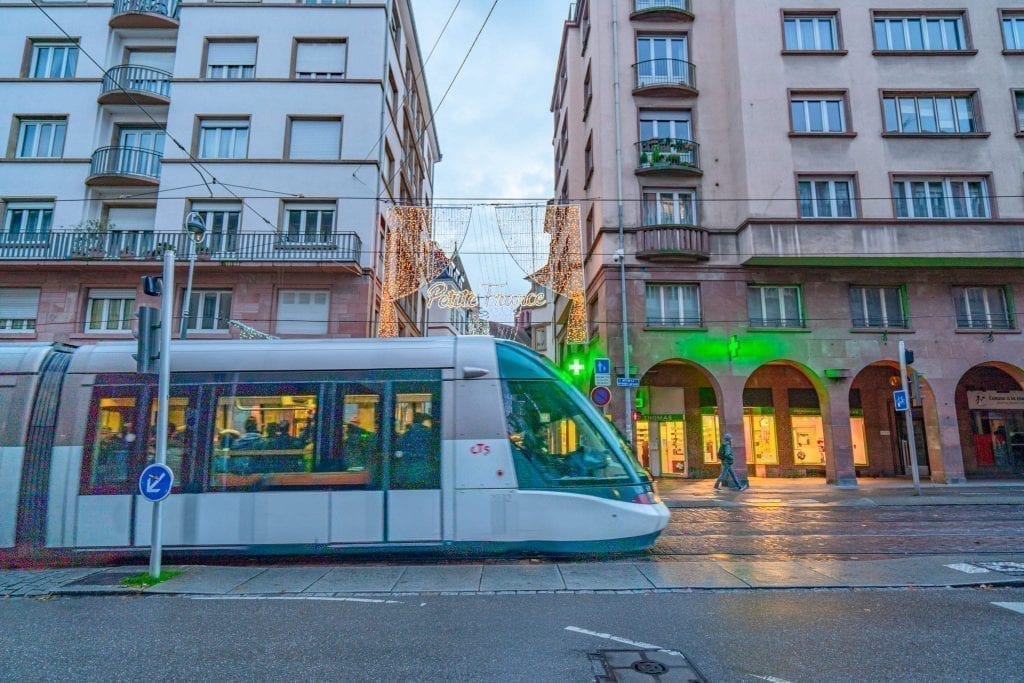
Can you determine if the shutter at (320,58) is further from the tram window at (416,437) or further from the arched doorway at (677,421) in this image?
the tram window at (416,437)

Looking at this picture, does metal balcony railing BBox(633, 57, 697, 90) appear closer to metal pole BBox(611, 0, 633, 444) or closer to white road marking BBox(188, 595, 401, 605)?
metal pole BBox(611, 0, 633, 444)

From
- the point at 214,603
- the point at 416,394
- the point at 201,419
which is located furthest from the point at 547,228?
the point at 214,603

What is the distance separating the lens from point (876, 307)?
20.1 meters

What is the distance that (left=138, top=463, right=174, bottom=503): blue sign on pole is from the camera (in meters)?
6.59

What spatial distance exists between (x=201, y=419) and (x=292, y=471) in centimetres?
142

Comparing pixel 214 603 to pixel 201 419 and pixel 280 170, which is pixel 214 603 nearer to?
pixel 201 419

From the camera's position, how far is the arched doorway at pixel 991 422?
21.3 m

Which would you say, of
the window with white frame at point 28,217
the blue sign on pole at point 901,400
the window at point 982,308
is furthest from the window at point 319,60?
the window at point 982,308

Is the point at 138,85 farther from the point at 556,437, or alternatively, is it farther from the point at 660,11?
the point at 556,437

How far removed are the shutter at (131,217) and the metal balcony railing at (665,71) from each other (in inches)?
750

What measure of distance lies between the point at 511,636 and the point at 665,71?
2175cm

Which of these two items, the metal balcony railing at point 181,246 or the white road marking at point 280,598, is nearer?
the white road marking at point 280,598

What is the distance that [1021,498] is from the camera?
14328 millimetres

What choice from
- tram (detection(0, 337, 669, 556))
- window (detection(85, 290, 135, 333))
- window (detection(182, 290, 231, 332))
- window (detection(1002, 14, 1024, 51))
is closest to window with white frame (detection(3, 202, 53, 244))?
window (detection(85, 290, 135, 333))
